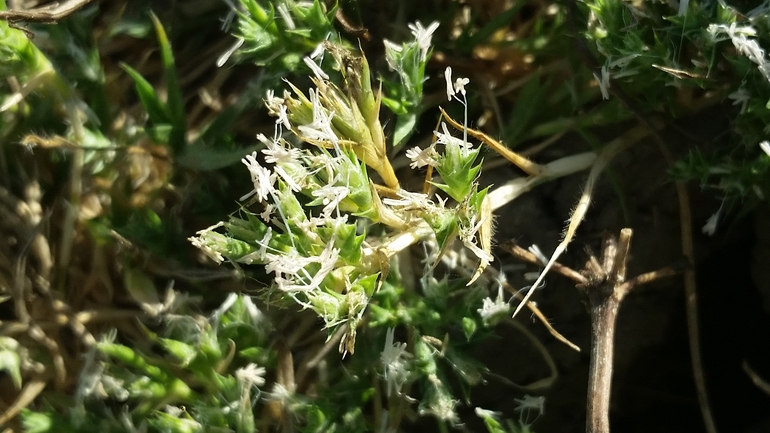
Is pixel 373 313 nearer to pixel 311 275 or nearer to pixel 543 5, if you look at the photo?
pixel 311 275

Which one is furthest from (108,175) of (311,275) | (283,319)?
(311,275)

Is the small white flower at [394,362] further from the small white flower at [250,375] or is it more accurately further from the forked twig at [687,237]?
the forked twig at [687,237]

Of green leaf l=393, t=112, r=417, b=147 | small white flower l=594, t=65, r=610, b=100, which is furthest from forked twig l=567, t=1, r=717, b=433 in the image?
green leaf l=393, t=112, r=417, b=147

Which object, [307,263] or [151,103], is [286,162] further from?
[151,103]

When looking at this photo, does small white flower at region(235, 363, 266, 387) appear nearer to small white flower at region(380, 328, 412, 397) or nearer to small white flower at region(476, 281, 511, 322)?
small white flower at region(380, 328, 412, 397)

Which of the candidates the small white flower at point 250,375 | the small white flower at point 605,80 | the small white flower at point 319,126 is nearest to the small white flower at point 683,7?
the small white flower at point 605,80

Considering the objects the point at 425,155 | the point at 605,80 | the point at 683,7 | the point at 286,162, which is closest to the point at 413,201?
the point at 425,155
